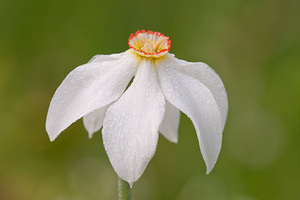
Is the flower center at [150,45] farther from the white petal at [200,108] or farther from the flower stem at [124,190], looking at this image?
the flower stem at [124,190]

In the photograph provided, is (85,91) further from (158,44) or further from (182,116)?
(182,116)

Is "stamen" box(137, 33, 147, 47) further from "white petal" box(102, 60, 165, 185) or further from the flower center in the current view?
"white petal" box(102, 60, 165, 185)

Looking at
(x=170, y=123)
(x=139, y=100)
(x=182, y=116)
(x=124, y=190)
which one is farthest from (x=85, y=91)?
(x=182, y=116)

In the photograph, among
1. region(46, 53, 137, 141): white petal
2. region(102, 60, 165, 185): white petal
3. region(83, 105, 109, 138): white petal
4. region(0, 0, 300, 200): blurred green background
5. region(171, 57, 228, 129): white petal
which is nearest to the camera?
region(102, 60, 165, 185): white petal

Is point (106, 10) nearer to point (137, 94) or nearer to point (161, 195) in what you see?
point (161, 195)

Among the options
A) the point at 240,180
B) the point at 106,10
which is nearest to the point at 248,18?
the point at 106,10

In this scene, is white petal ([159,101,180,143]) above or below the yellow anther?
below

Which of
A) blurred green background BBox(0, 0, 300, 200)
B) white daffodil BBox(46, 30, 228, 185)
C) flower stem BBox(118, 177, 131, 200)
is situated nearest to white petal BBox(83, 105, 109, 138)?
white daffodil BBox(46, 30, 228, 185)
